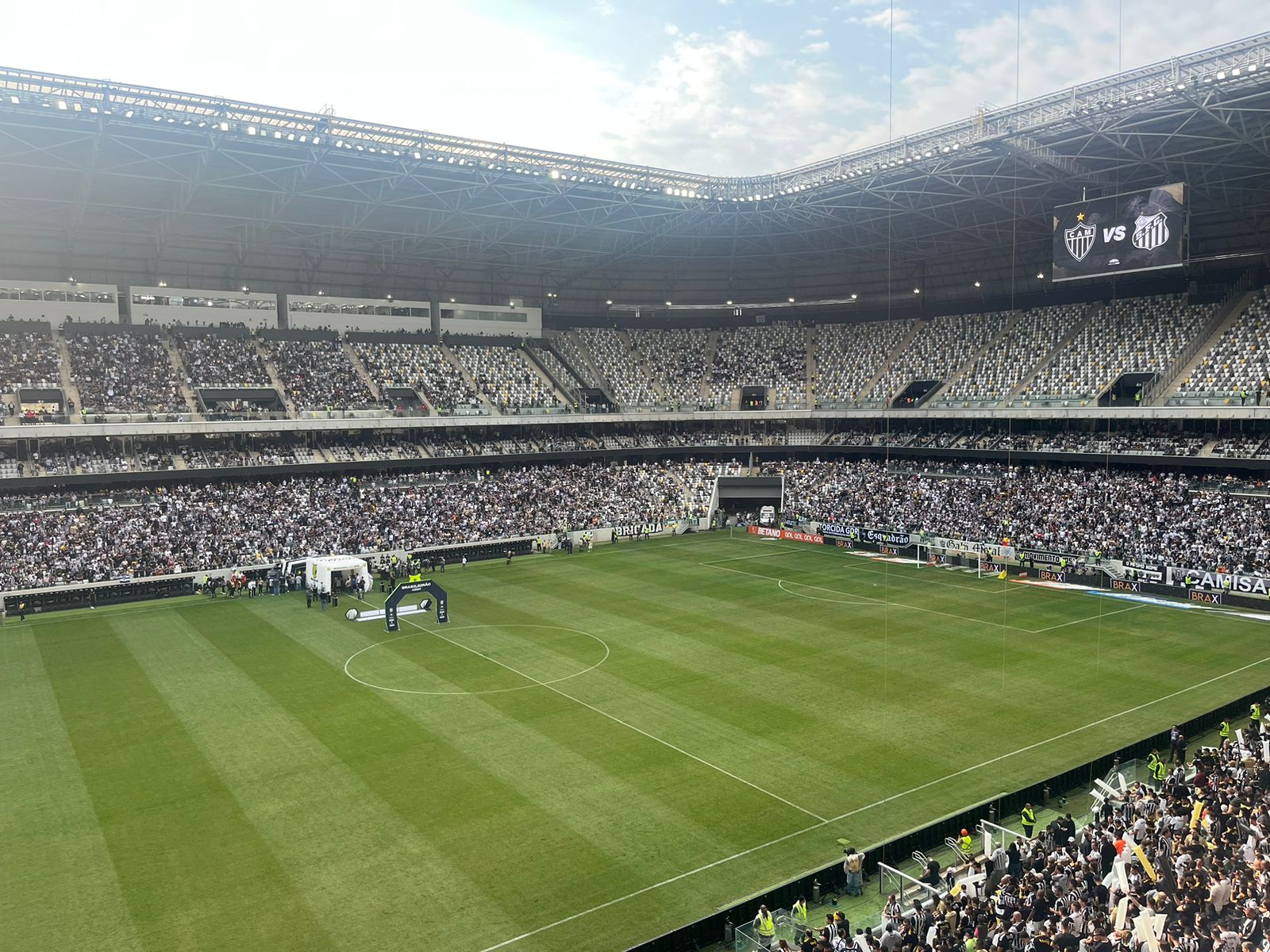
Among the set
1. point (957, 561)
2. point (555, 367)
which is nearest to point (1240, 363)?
point (957, 561)

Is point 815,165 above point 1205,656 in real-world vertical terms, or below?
above

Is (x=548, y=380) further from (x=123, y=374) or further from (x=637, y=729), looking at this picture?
(x=637, y=729)

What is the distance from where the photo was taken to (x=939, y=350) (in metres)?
68.1

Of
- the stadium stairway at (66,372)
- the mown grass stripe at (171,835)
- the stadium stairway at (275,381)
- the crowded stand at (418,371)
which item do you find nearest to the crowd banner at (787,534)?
the crowded stand at (418,371)

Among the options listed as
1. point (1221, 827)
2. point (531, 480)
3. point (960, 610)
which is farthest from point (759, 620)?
point (531, 480)

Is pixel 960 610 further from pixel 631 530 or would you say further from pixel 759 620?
pixel 631 530

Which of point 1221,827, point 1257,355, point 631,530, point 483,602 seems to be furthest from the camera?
point 631,530

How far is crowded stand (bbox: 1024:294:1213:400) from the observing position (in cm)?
5406

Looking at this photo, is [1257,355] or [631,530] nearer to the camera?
[1257,355]

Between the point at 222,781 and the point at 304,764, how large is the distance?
6.19 feet

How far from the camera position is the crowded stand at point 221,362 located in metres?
57.6

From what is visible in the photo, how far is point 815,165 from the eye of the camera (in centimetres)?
5669

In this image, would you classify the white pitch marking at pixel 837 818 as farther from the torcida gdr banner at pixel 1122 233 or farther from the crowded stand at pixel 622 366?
the crowded stand at pixel 622 366

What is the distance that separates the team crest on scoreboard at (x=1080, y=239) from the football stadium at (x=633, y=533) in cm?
27
